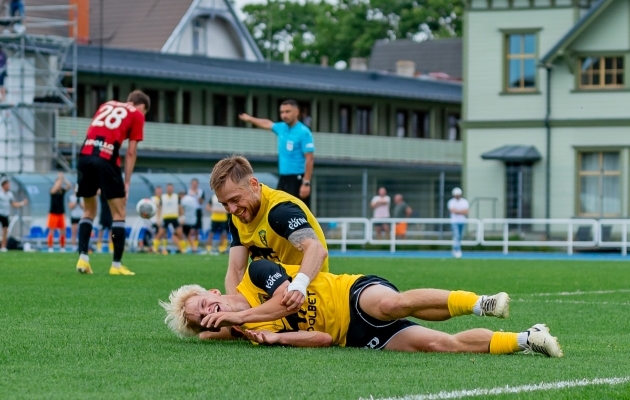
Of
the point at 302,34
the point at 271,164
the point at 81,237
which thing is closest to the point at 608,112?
the point at 271,164

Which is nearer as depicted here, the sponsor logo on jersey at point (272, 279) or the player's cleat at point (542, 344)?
the player's cleat at point (542, 344)

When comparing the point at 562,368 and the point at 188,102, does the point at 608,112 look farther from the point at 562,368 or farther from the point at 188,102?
the point at 562,368

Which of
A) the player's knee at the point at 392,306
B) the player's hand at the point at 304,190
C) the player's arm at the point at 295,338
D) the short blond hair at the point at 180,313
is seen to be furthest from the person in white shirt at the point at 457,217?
the player's knee at the point at 392,306

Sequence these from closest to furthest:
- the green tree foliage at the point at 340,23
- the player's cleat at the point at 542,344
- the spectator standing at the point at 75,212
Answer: the player's cleat at the point at 542,344 → the spectator standing at the point at 75,212 → the green tree foliage at the point at 340,23

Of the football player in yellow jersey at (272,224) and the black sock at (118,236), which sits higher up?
the football player in yellow jersey at (272,224)

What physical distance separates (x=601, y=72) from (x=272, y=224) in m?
37.0

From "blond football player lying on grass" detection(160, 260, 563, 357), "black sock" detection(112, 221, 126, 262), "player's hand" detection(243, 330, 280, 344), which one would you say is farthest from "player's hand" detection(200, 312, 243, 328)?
"black sock" detection(112, 221, 126, 262)

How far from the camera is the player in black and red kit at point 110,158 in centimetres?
1580

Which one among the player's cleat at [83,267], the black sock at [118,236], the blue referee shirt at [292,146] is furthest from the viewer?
the blue referee shirt at [292,146]

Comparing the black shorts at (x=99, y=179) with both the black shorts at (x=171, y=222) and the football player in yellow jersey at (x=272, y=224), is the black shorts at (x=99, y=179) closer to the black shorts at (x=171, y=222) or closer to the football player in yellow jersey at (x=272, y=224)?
the football player in yellow jersey at (x=272, y=224)

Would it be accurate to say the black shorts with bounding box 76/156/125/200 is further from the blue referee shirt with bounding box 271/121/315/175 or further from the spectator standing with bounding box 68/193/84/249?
the spectator standing with bounding box 68/193/84/249

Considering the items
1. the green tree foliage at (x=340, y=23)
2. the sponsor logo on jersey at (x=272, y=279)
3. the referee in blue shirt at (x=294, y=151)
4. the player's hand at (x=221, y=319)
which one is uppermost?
the green tree foliage at (x=340, y=23)

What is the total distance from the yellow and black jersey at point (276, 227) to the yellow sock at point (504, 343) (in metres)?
1.15

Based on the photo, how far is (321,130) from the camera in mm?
63406
